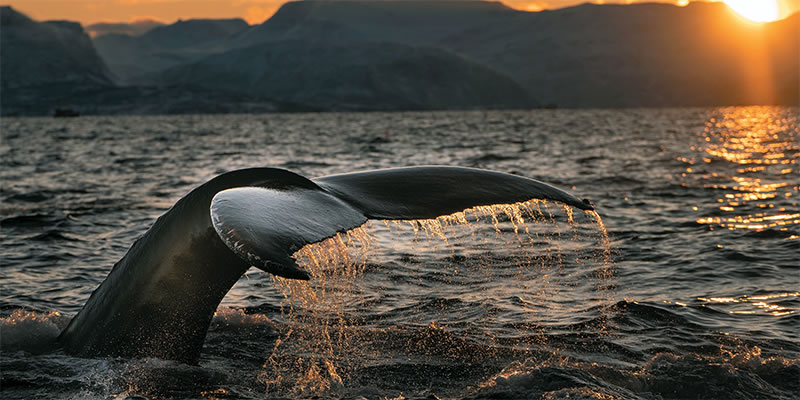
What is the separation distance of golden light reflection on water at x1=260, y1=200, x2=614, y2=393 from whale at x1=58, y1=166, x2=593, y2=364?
0.39 ft

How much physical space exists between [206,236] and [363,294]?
4.72 metres

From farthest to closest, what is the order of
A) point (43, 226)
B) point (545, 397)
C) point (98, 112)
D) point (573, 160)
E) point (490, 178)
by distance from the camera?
point (98, 112)
point (573, 160)
point (43, 226)
point (545, 397)
point (490, 178)

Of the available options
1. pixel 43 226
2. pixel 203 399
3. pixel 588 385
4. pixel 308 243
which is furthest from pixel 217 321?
pixel 43 226

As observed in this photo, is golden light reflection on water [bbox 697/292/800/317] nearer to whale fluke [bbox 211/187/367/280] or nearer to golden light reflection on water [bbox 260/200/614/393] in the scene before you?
golden light reflection on water [bbox 260/200/614/393]

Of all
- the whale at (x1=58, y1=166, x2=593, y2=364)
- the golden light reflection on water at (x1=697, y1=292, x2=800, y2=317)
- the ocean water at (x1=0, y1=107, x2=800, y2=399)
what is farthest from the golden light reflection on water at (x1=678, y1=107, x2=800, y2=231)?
the whale at (x1=58, y1=166, x2=593, y2=364)

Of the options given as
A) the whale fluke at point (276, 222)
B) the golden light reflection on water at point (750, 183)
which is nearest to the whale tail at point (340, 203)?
the whale fluke at point (276, 222)

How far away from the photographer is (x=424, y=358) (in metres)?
6.38

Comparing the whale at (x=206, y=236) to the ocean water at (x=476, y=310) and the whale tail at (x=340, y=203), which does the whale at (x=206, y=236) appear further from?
the ocean water at (x=476, y=310)

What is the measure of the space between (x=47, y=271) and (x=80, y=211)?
604 cm

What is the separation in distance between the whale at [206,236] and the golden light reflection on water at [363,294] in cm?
12

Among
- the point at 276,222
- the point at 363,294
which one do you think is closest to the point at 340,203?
the point at 276,222

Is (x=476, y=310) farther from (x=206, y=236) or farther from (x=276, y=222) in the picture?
(x=276, y=222)

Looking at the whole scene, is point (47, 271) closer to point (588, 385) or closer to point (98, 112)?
point (588, 385)

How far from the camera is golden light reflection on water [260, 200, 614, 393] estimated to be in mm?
4332
